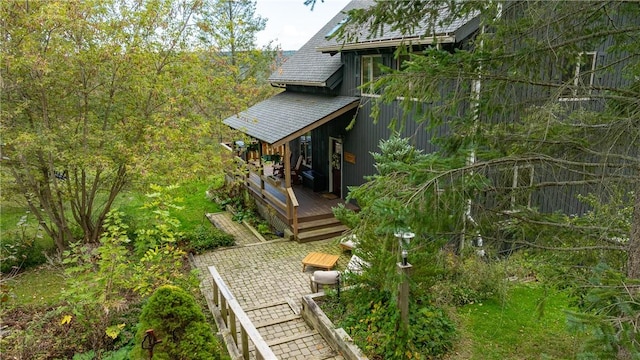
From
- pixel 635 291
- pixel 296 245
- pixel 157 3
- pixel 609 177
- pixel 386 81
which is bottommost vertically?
pixel 296 245

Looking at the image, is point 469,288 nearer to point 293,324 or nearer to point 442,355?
point 442,355

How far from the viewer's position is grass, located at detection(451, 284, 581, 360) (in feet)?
19.0

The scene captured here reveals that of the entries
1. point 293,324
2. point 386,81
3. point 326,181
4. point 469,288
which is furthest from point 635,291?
point 326,181

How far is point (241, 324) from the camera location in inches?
210

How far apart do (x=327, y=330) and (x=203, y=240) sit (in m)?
5.92

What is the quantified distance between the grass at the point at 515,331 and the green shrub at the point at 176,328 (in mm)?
3591

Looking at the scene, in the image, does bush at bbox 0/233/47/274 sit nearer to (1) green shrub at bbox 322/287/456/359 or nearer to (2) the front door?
(1) green shrub at bbox 322/287/456/359

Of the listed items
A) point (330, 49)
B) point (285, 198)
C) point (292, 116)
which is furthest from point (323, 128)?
point (285, 198)

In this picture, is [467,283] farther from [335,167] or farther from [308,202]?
[335,167]

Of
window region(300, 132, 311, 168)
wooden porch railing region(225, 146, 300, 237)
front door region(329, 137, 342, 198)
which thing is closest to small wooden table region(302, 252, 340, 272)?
wooden porch railing region(225, 146, 300, 237)

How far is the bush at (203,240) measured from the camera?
10781 mm

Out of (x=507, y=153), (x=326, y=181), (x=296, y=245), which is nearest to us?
(x=507, y=153)

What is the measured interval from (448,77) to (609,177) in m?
1.77

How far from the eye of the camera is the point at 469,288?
24.7ft
